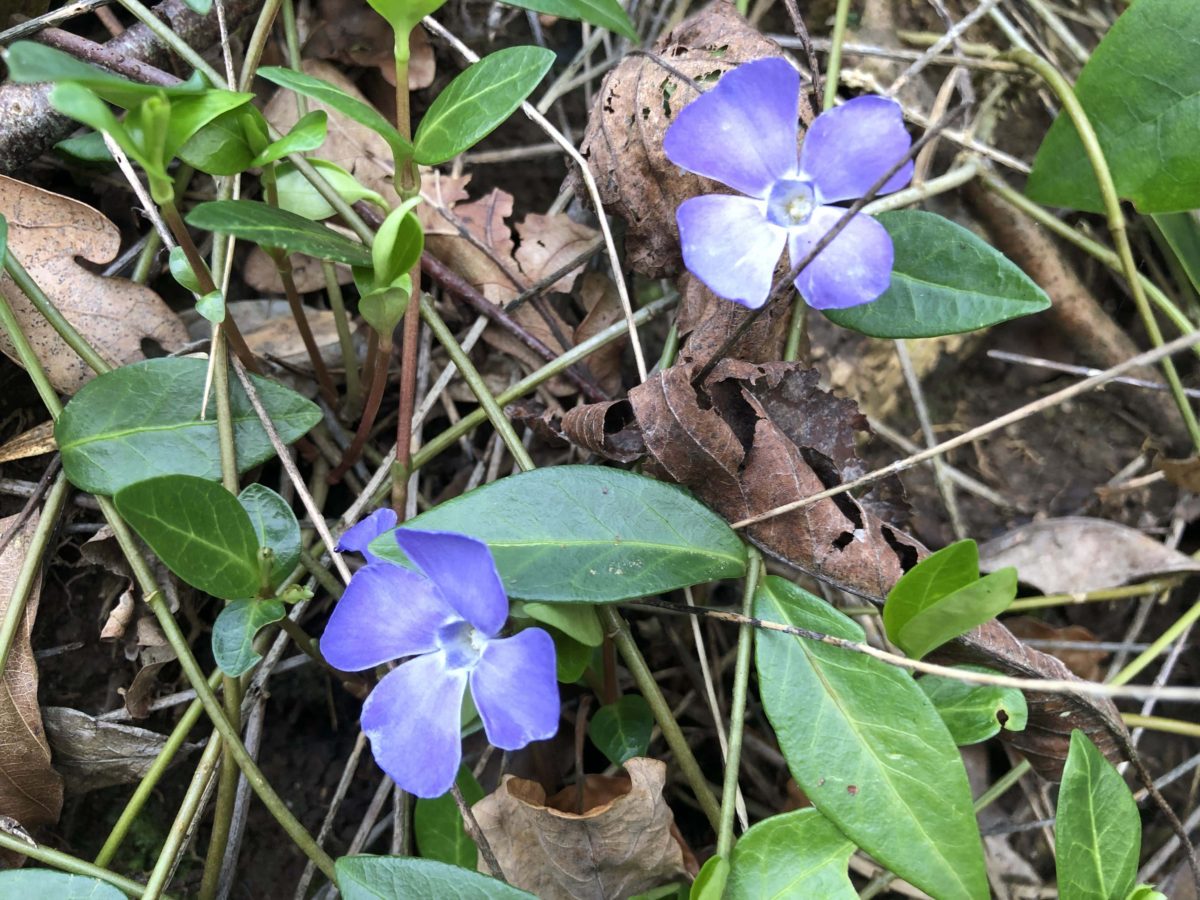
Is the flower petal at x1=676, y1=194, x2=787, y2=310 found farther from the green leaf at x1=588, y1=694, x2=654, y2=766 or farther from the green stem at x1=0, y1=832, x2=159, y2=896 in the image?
the green stem at x1=0, y1=832, x2=159, y2=896

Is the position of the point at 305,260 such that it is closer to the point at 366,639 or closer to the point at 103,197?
the point at 103,197

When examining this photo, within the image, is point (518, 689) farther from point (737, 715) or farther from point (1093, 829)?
point (1093, 829)

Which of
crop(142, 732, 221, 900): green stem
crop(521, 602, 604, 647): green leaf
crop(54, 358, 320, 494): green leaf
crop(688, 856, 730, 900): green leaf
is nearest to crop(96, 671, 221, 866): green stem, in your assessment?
crop(142, 732, 221, 900): green stem

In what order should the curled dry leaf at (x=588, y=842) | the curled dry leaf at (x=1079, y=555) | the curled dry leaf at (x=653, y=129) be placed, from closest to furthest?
the curled dry leaf at (x=588, y=842) → the curled dry leaf at (x=653, y=129) → the curled dry leaf at (x=1079, y=555)

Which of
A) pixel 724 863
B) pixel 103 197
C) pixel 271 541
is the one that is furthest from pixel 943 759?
pixel 103 197

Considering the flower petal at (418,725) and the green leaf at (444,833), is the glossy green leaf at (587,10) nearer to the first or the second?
the flower petal at (418,725)

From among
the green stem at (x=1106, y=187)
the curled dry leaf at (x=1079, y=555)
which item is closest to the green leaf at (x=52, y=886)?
the curled dry leaf at (x=1079, y=555)

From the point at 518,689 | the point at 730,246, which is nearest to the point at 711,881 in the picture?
the point at 518,689
